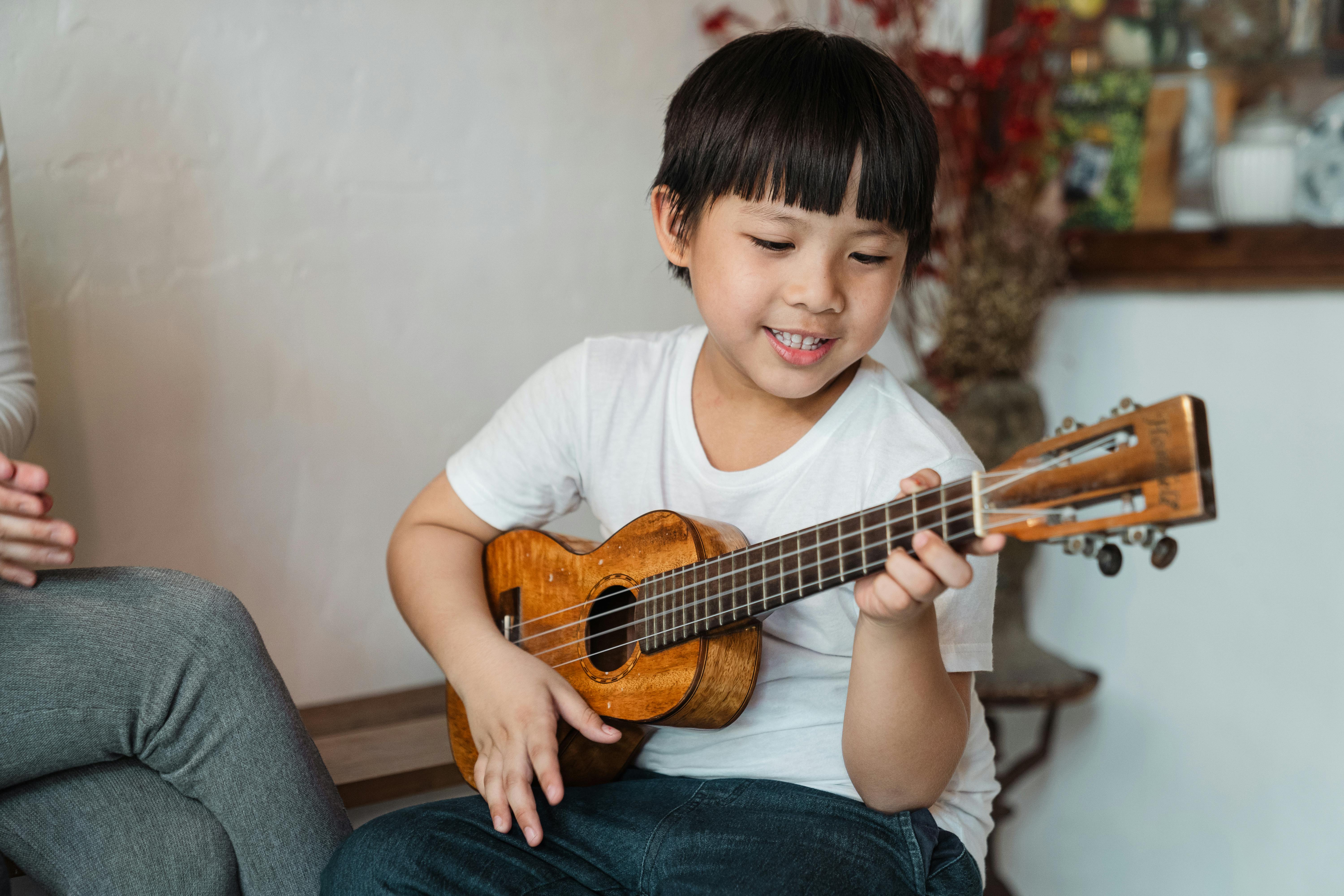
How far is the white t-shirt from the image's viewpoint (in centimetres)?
93

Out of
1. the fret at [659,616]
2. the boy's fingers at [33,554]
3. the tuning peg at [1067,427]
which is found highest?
the tuning peg at [1067,427]

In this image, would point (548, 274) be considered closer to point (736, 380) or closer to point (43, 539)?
point (736, 380)

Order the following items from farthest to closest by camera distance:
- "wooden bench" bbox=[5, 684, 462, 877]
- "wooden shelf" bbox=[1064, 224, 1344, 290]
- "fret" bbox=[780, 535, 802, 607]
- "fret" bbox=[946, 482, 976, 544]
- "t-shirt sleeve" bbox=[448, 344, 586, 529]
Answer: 1. "wooden shelf" bbox=[1064, 224, 1344, 290]
2. "wooden bench" bbox=[5, 684, 462, 877]
3. "t-shirt sleeve" bbox=[448, 344, 586, 529]
4. "fret" bbox=[780, 535, 802, 607]
5. "fret" bbox=[946, 482, 976, 544]

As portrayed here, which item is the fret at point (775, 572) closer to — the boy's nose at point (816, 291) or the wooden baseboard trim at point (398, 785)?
the boy's nose at point (816, 291)

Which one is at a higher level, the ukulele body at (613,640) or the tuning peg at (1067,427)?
the tuning peg at (1067,427)

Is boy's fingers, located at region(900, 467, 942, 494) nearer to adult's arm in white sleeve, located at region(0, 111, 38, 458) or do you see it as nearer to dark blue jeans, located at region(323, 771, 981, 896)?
dark blue jeans, located at region(323, 771, 981, 896)

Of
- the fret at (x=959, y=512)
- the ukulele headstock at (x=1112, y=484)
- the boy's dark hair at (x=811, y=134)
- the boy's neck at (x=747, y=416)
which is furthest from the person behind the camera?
the boy's neck at (x=747, y=416)

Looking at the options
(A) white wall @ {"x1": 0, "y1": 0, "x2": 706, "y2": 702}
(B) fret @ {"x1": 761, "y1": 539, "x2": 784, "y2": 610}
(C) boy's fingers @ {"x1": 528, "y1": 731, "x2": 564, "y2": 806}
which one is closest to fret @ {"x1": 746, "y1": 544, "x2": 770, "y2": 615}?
(B) fret @ {"x1": 761, "y1": 539, "x2": 784, "y2": 610}

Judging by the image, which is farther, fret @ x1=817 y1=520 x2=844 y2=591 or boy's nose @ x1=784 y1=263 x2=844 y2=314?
boy's nose @ x1=784 y1=263 x2=844 y2=314

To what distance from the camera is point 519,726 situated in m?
0.94

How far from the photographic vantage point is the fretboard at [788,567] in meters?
0.69

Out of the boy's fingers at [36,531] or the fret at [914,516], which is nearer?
the fret at [914,516]

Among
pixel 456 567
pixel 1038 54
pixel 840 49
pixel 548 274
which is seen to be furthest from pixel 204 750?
pixel 1038 54

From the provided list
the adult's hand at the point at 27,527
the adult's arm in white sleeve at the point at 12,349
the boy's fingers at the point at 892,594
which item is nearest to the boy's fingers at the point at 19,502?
the adult's hand at the point at 27,527
